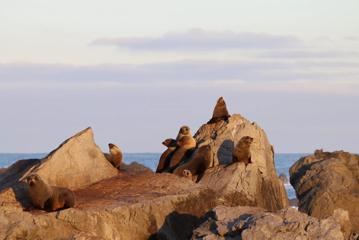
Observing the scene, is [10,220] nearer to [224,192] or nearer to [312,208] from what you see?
[224,192]

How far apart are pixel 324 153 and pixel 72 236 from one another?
36.7 feet

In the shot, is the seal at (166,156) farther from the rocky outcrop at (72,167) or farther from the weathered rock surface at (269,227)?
the weathered rock surface at (269,227)

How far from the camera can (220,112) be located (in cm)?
2316

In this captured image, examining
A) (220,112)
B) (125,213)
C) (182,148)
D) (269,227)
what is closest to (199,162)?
(182,148)

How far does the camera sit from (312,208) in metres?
19.7

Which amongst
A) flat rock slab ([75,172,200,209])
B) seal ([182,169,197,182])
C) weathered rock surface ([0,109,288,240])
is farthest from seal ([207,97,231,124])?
flat rock slab ([75,172,200,209])

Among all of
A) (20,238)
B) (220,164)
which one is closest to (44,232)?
(20,238)

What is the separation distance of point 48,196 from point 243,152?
4.79 metres

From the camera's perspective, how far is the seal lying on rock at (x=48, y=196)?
651 inches

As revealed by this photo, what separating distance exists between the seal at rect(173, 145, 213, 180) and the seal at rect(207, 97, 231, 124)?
2283mm

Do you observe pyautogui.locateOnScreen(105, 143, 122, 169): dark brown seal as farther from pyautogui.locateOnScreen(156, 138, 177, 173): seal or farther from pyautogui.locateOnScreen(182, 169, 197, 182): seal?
pyautogui.locateOnScreen(182, 169, 197, 182): seal

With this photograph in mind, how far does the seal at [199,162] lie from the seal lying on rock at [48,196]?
3871 millimetres

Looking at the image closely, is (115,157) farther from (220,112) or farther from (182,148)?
(220,112)

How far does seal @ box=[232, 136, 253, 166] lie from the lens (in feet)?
64.4
